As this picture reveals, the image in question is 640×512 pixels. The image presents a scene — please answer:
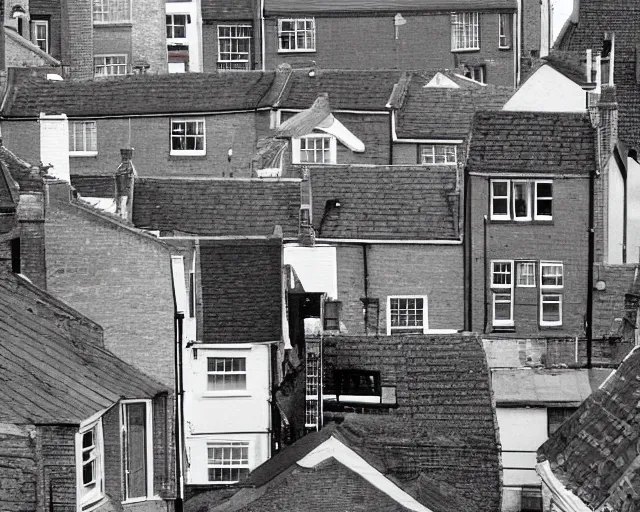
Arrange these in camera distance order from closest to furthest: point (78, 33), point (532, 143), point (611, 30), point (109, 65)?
1. point (532, 143)
2. point (109, 65)
3. point (78, 33)
4. point (611, 30)

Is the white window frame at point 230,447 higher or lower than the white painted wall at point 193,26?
lower

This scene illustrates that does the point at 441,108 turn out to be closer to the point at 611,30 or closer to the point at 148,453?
the point at 611,30

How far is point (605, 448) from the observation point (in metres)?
32.6

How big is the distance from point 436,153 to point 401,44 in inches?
704

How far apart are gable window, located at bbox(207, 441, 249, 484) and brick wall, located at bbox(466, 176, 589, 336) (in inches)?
423

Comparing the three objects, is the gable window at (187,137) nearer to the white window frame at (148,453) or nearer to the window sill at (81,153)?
the window sill at (81,153)

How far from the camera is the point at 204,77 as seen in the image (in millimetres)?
79875

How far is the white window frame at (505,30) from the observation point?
9044cm

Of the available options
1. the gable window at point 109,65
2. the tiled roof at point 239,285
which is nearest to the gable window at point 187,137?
the gable window at point 109,65

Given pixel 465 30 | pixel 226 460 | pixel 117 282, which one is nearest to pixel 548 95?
pixel 465 30

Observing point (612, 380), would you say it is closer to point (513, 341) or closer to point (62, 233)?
point (62, 233)

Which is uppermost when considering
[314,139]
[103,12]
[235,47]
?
[103,12]

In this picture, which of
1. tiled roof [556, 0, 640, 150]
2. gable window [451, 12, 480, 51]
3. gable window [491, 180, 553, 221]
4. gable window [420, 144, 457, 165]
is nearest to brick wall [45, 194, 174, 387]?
gable window [491, 180, 553, 221]

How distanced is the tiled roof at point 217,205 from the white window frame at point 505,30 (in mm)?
29746
